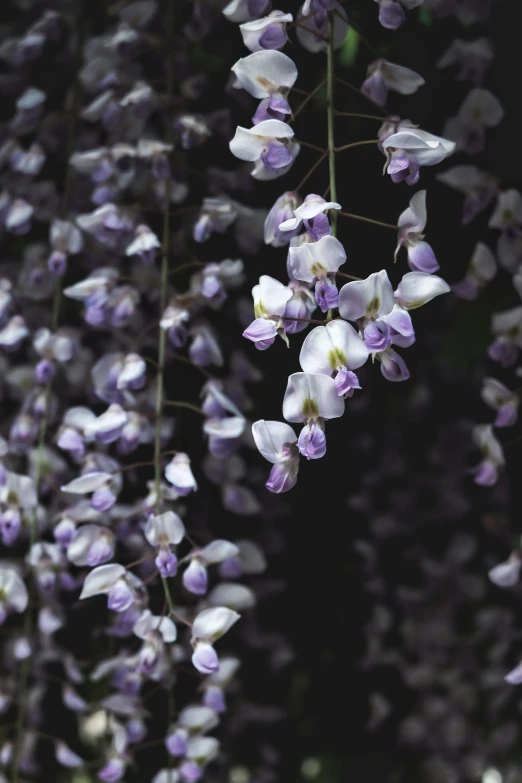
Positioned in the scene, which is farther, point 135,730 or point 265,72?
point 135,730

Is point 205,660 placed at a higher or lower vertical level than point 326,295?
lower

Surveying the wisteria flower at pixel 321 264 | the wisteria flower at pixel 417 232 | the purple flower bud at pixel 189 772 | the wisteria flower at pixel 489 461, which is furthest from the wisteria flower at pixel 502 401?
the purple flower bud at pixel 189 772

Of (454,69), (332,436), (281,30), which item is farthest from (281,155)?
(332,436)

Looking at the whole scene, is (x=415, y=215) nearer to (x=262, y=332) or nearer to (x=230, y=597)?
(x=262, y=332)

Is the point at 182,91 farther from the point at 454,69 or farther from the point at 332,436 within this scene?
the point at 332,436

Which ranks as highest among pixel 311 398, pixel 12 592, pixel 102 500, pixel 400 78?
pixel 400 78

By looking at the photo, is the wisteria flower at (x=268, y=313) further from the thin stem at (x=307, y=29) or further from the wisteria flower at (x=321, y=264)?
the thin stem at (x=307, y=29)

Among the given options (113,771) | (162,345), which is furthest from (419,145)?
(113,771)
